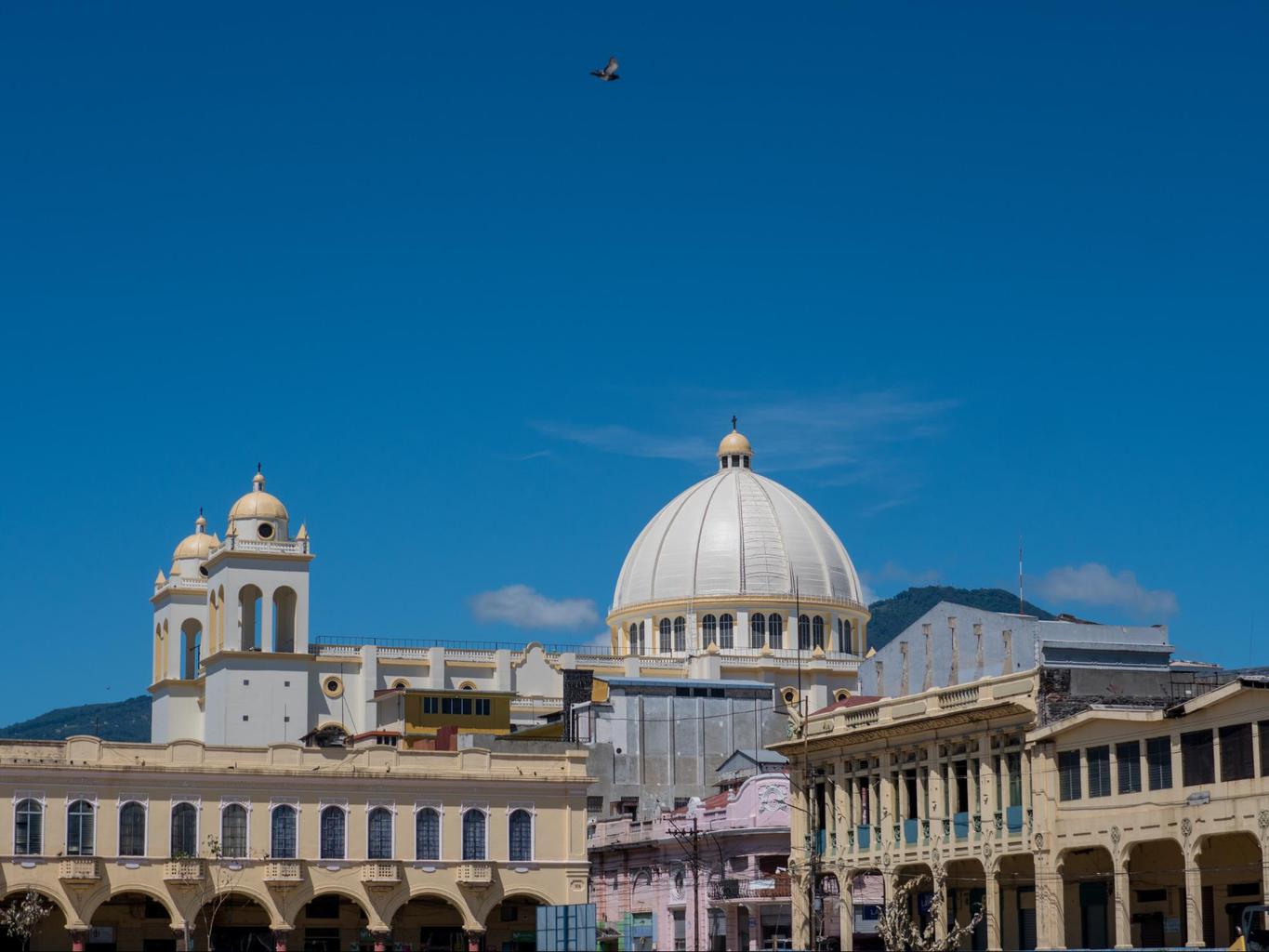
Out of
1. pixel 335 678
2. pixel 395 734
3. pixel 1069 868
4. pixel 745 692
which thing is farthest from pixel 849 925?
pixel 335 678

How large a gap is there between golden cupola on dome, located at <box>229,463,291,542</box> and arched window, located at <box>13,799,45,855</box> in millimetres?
53043

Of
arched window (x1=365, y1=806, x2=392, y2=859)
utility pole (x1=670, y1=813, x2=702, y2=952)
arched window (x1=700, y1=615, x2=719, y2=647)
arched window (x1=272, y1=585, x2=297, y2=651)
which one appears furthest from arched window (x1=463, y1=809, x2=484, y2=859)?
arched window (x1=700, y1=615, x2=719, y2=647)

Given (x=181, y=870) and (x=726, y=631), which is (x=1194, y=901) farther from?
(x=726, y=631)

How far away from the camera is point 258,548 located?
13162 centimetres

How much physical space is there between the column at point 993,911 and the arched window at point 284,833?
2542 centimetres

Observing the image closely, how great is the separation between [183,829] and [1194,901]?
36275 millimetres

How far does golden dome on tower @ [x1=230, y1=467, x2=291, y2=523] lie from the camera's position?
132 meters

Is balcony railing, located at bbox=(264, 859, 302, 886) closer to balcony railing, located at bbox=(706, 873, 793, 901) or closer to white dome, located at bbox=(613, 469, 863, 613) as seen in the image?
balcony railing, located at bbox=(706, 873, 793, 901)

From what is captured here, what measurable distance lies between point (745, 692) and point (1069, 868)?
166 feet

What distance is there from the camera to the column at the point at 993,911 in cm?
7156

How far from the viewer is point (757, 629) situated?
150750 millimetres

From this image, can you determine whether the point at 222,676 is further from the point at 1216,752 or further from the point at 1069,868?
the point at 1216,752

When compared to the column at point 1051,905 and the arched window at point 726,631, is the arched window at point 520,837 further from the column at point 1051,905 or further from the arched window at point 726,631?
the arched window at point 726,631

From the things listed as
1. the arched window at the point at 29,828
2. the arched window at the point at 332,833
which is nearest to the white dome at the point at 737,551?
the arched window at the point at 332,833
